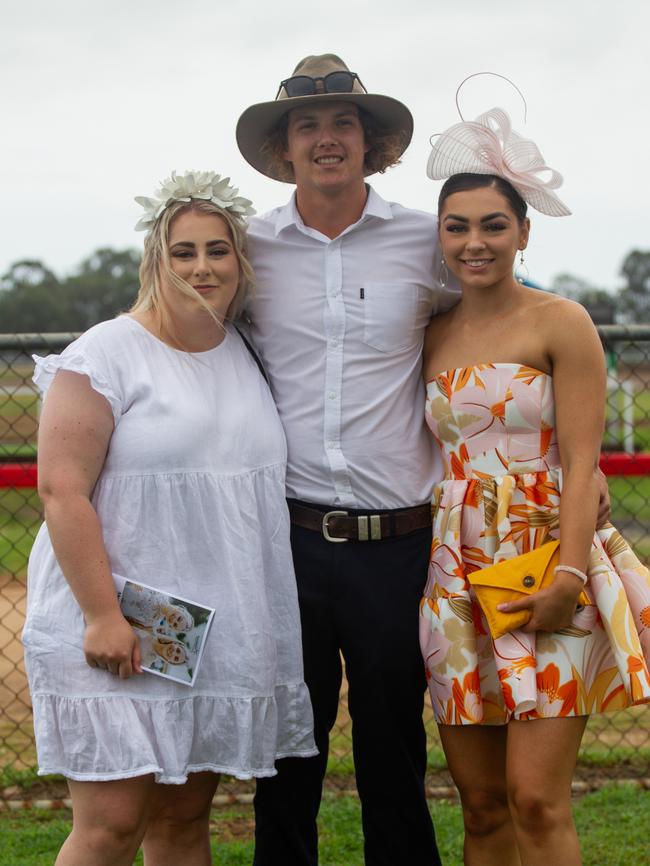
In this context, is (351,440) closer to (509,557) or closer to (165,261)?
(509,557)

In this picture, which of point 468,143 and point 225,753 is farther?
point 468,143

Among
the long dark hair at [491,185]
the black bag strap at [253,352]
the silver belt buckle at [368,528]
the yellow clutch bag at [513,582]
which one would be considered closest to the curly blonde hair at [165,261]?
the black bag strap at [253,352]

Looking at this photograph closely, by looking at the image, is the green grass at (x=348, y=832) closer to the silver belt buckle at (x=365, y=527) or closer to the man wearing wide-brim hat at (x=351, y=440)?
the man wearing wide-brim hat at (x=351, y=440)

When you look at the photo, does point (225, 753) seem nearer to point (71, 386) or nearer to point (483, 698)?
point (483, 698)

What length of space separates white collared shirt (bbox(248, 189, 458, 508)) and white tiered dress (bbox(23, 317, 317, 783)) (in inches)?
Result: 10.8

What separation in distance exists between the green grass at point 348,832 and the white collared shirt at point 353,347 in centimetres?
144

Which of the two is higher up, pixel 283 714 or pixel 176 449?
pixel 176 449

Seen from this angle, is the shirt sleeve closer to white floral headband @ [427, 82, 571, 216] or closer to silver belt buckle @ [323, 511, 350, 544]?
silver belt buckle @ [323, 511, 350, 544]

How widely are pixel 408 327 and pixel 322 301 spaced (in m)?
0.26

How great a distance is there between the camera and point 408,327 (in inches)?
129

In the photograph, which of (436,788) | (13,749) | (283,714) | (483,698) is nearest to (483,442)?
(483,698)

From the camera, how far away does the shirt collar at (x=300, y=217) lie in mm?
3334

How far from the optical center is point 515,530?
2.93 metres

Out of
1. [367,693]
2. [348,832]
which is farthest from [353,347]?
[348,832]
